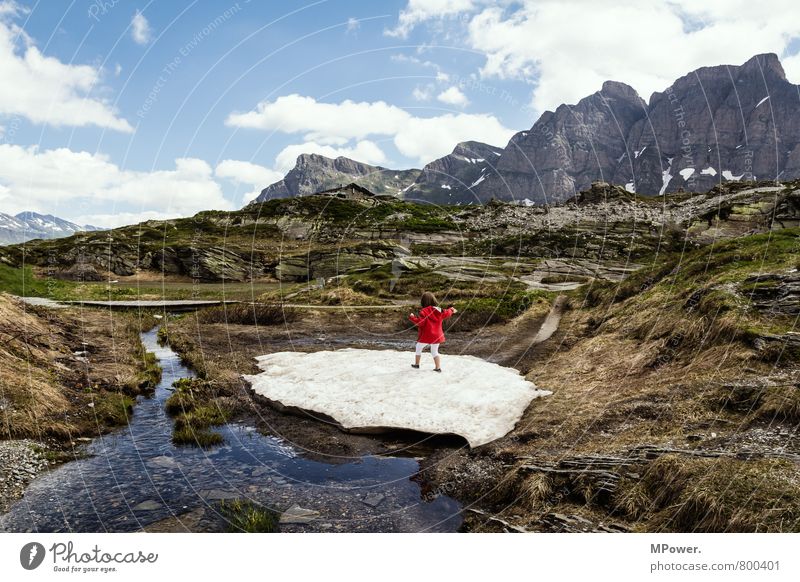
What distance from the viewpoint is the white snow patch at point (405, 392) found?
11.9m

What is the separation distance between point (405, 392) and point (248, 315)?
76.4 feet

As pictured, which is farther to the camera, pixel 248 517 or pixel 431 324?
pixel 431 324

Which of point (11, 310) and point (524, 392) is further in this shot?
point (11, 310)

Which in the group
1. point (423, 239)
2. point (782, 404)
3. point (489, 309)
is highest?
point (423, 239)

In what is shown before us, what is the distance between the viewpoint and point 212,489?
940 cm

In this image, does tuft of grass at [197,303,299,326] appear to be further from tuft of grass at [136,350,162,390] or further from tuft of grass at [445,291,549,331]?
tuft of grass at [445,291,549,331]

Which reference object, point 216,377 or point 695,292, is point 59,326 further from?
point 695,292

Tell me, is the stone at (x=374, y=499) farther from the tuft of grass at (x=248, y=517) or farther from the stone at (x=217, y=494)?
the stone at (x=217, y=494)

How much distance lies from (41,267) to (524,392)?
90450 millimetres

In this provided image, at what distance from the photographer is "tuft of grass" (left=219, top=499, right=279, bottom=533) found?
782cm

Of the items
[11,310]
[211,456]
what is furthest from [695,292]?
[11,310]

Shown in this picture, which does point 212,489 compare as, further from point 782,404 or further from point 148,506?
point 782,404
